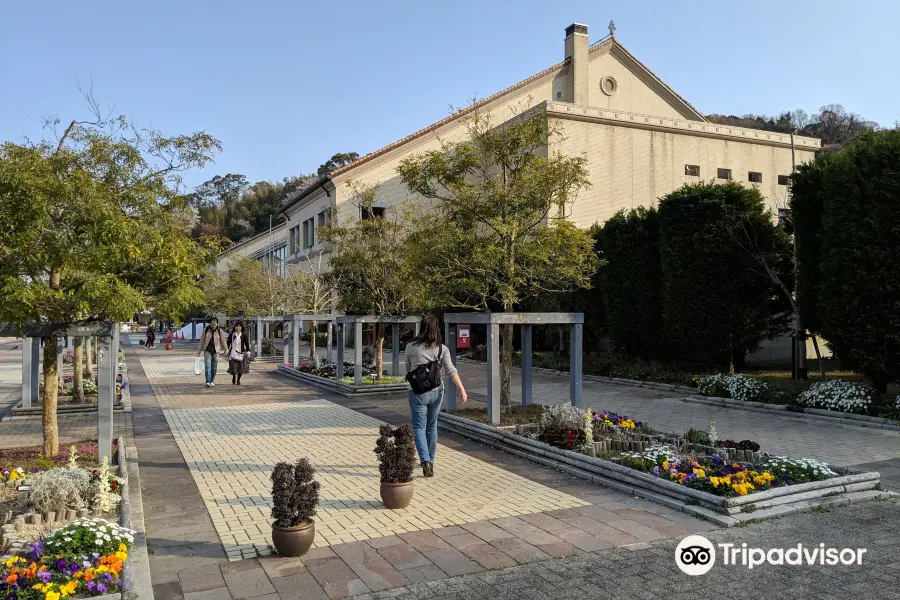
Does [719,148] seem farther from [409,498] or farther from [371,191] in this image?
[409,498]

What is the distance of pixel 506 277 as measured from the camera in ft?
37.7

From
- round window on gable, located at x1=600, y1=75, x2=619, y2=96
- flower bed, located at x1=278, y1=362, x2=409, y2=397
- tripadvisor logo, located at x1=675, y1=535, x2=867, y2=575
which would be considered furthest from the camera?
round window on gable, located at x1=600, y1=75, x2=619, y2=96

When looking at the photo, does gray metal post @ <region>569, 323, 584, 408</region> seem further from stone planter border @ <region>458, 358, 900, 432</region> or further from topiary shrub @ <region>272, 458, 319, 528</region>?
topiary shrub @ <region>272, 458, 319, 528</region>

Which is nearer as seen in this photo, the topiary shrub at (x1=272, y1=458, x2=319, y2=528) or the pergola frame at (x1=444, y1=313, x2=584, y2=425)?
the topiary shrub at (x1=272, y1=458, x2=319, y2=528)

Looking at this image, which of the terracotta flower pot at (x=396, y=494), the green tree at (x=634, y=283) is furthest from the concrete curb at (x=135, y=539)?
the green tree at (x=634, y=283)

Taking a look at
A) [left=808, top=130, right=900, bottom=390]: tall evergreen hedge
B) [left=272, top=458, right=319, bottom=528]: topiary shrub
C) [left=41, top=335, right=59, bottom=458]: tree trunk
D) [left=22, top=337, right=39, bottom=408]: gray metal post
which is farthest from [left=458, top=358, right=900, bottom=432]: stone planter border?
[left=22, top=337, right=39, bottom=408]: gray metal post

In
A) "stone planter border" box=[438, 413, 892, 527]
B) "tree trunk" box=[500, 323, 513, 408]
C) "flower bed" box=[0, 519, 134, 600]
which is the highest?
"tree trunk" box=[500, 323, 513, 408]

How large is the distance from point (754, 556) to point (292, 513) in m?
3.59

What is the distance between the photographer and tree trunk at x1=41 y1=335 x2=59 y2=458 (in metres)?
8.17

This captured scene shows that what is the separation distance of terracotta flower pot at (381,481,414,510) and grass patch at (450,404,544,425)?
4300 millimetres

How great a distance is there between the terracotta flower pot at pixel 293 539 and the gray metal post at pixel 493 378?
558 cm

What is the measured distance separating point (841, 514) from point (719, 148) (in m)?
28.8

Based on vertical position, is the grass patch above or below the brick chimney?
below

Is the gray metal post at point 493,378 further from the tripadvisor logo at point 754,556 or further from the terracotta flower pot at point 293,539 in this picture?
the terracotta flower pot at point 293,539
